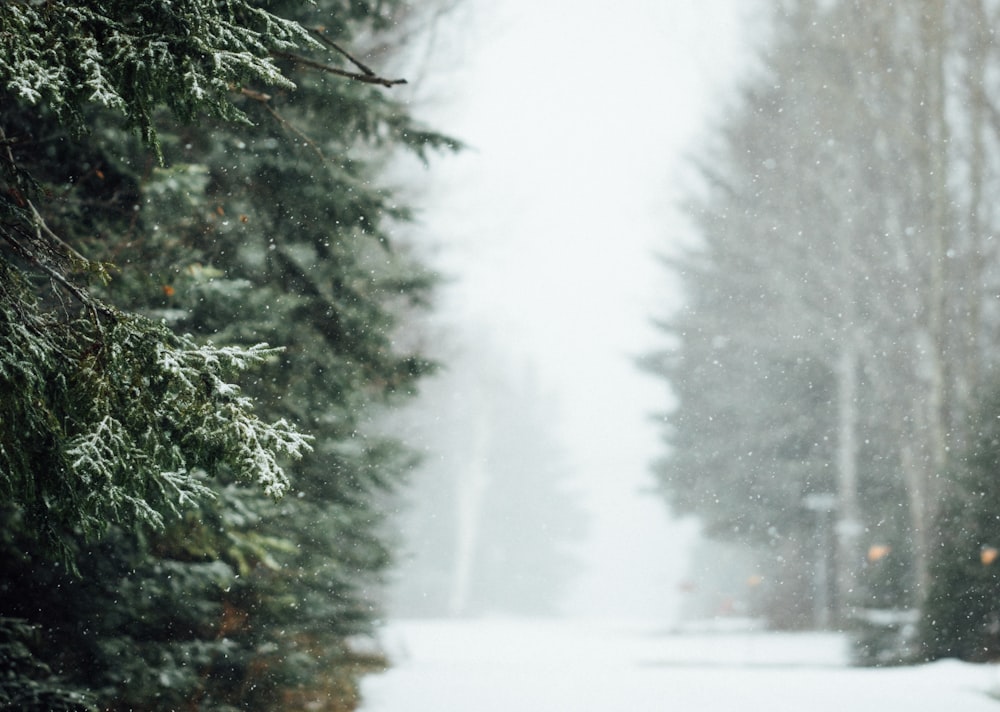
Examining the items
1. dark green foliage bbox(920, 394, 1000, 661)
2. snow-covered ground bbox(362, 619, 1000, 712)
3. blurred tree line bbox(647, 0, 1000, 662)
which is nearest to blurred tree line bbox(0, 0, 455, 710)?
snow-covered ground bbox(362, 619, 1000, 712)

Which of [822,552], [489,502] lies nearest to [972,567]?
[822,552]

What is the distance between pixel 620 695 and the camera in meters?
7.51

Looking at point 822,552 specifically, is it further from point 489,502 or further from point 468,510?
point 489,502

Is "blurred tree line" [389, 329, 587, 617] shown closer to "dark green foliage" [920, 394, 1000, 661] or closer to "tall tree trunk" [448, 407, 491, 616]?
"tall tree trunk" [448, 407, 491, 616]

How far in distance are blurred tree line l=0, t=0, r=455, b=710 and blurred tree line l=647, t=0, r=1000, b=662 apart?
806 cm

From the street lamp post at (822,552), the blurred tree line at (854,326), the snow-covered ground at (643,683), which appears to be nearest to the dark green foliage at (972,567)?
the blurred tree line at (854,326)

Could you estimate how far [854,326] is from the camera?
16.3m

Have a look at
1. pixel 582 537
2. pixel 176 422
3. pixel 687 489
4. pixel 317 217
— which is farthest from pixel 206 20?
pixel 582 537

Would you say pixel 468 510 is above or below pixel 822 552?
above

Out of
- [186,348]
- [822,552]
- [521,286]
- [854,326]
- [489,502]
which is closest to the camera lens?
[186,348]

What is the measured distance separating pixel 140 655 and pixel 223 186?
11.1 feet

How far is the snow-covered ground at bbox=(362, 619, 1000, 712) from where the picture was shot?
22.4 feet

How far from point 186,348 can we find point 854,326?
51.5 feet

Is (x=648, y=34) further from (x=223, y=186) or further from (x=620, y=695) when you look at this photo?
(x=620, y=695)
